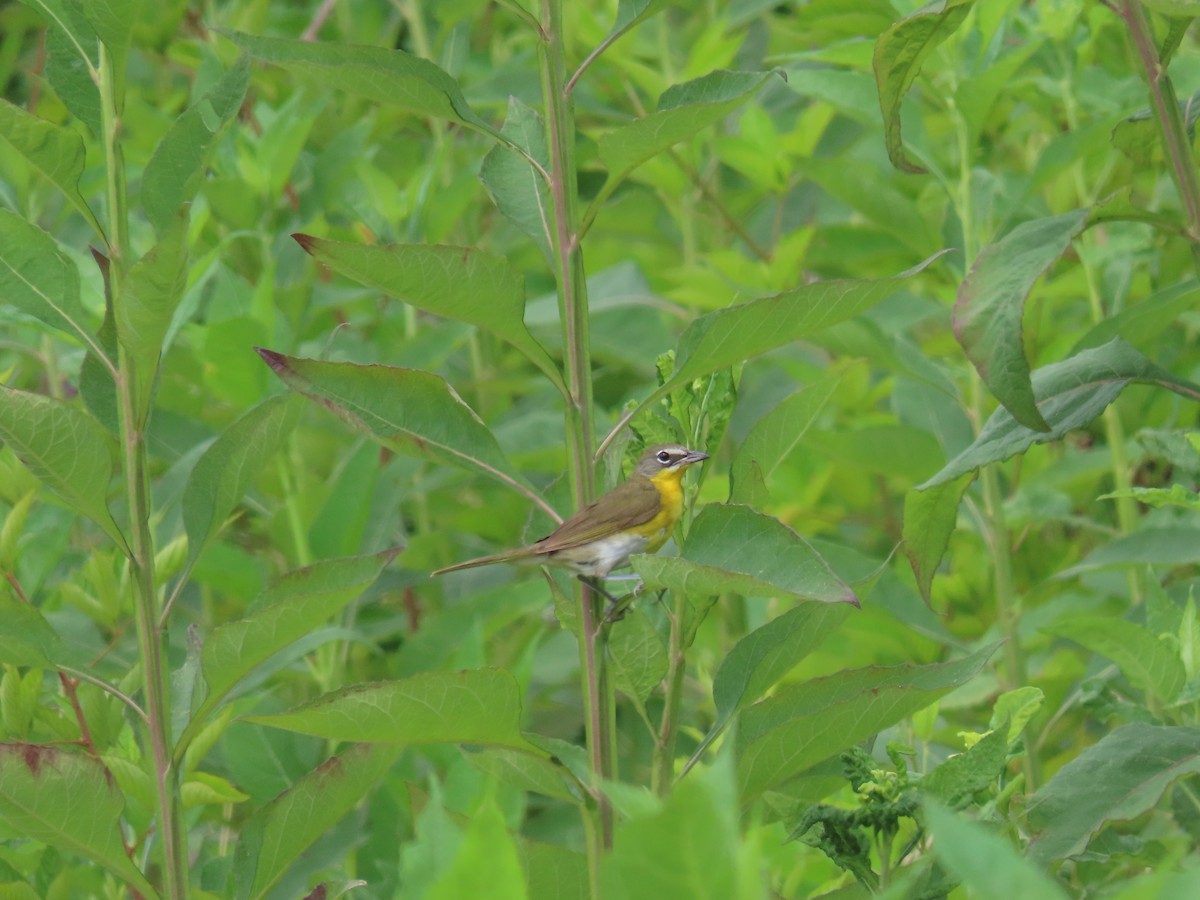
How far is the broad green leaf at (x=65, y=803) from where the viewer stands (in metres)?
1.57

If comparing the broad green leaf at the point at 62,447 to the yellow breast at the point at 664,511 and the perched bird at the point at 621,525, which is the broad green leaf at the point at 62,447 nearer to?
the perched bird at the point at 621,525

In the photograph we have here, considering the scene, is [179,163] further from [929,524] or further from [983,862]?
[983,862]

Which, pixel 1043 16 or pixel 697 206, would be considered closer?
pixel 1043 16

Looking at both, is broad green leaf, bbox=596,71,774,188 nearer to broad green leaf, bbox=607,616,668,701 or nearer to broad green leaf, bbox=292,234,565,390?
broad green leaf, bbox=292,234,565,390

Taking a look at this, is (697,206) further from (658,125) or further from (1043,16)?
(658,125)

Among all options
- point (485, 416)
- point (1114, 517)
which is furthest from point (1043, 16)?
point (485, 416)

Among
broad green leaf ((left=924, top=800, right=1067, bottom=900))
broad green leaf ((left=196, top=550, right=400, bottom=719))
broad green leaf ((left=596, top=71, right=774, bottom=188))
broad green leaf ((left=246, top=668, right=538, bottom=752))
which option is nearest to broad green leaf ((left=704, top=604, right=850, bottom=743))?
broad green leaf ((left=246, top=668, right=538, bottom=752))

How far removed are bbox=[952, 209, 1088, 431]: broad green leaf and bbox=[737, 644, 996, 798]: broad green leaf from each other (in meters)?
0.29

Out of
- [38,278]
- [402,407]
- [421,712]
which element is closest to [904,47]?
[402,407]

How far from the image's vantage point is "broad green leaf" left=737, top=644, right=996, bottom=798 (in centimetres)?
154

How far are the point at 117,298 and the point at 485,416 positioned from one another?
2060 mm

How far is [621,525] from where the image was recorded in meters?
1.71

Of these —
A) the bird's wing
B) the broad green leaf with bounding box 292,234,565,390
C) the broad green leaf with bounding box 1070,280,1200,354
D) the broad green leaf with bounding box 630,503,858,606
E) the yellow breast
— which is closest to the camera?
the broad green leaf with bounding box 630,503,858,606

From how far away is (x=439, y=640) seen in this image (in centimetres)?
284
